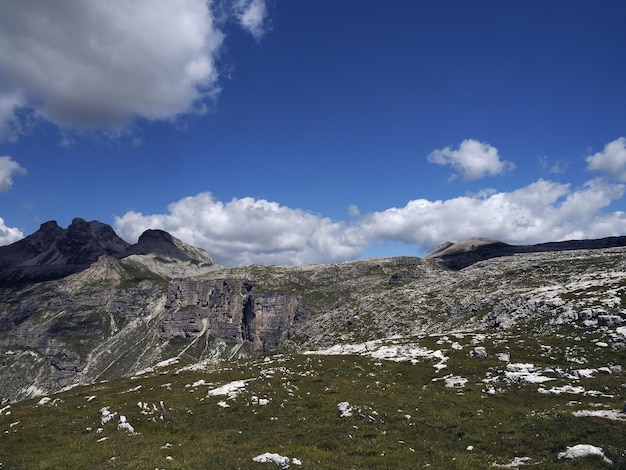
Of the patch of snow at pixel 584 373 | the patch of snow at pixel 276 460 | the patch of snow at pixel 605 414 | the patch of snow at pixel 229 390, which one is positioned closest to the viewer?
the patch of snow at pixel 276 460

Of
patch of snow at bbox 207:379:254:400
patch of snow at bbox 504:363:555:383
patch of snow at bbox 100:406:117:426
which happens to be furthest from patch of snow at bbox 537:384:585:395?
patch of snow at bbox 100:406:117:426

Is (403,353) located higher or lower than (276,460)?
lower

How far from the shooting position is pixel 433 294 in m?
136

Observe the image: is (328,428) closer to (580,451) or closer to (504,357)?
(580,451)

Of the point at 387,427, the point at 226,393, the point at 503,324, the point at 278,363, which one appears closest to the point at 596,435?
the point at 387,427

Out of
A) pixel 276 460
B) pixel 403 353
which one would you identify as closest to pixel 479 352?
pixel 403 353

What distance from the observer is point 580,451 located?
67.2 ft

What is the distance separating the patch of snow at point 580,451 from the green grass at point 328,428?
434 mm

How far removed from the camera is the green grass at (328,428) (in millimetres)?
21703

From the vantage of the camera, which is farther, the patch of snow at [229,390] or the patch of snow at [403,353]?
the patch of snow at [403,353]

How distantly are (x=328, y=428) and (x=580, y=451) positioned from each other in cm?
1528

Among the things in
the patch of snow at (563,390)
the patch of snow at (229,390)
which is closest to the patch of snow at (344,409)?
the patch of snow at (229,390)

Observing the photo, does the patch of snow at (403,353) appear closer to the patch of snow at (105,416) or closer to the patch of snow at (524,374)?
the patch of snow at (524,374)

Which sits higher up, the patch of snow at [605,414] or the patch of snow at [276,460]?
the patch of snow at [276,460]
